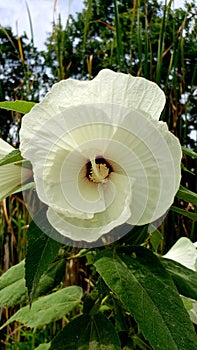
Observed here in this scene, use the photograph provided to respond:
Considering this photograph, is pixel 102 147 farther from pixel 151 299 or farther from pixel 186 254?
pixel 186 254

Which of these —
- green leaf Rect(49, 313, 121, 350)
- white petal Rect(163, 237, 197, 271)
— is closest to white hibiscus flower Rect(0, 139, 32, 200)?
green leaf Rect(49, 313, 121, 350)

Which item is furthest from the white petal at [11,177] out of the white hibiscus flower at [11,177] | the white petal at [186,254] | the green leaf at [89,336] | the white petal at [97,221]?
the white petal at [186,254]

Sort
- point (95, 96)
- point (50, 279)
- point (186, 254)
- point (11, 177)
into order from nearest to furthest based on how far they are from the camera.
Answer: point (95, 96) < point (11, 177) < point (50, 279) < point (186, 254)

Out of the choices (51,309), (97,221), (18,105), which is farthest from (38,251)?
(51,309)

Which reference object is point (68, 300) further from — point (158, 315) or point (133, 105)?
point (133, 105)

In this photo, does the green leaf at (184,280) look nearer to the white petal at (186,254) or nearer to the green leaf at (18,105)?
the white petal at (186,254)

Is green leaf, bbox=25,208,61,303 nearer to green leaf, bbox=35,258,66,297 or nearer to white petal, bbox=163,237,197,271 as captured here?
green leaf, bbox=35,258,66,297
